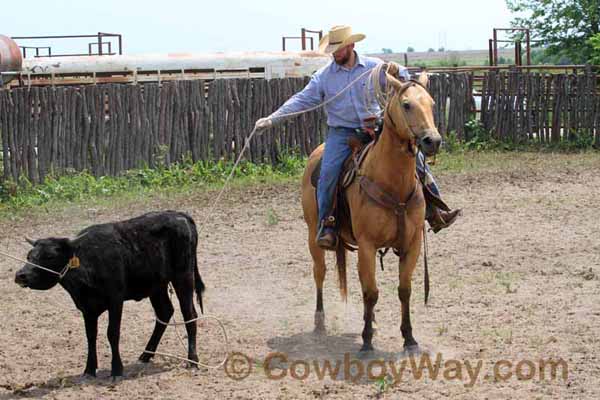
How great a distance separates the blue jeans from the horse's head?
0.71 m

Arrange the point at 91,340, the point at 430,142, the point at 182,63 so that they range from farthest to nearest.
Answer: the point at 182,63 < the point at 91,340 < the point at 430,142

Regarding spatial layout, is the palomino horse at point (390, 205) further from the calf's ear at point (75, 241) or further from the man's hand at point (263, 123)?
the calf's ear at point (75, 241)

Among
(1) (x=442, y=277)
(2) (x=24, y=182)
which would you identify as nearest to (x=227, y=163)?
(2) (x=24, y=182)

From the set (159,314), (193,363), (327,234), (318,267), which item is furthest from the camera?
(318,267)

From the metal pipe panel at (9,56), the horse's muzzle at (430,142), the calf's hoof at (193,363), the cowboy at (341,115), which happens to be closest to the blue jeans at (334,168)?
the cowboy at (341,115)

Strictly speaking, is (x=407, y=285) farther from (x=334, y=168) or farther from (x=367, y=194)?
(x=334, y=168)

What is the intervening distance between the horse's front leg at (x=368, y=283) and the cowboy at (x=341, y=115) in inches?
18.1

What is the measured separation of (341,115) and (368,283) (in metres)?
1.37

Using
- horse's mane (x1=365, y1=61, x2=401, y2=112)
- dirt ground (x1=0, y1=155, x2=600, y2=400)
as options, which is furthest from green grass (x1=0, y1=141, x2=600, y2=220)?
horse's mane (x1=365, y1=61, x2=401, y2=112)

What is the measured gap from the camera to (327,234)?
7469mm

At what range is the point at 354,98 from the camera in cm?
754

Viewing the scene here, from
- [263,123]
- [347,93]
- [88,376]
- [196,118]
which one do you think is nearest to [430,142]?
[347,93]

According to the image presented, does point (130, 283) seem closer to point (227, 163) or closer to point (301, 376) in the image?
point (301, 376)

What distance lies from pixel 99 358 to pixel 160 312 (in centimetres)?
58
